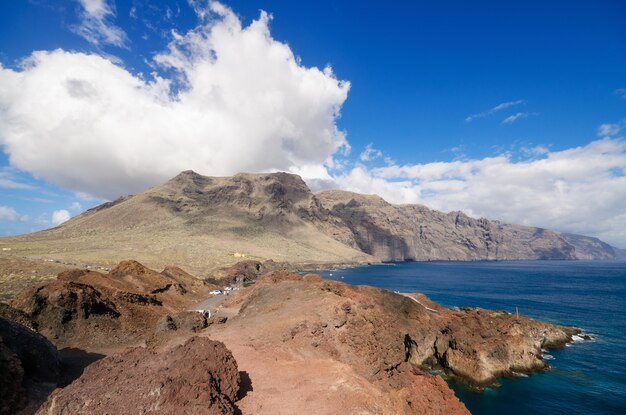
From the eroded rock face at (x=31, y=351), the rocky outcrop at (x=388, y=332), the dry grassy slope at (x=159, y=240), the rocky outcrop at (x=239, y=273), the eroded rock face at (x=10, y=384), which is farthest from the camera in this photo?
the dry grassy slope at (x=159, y=240)

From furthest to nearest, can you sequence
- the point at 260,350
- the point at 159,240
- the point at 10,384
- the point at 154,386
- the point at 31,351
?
the point at 159,240 → the point at 260,350 → the point at 31,351 → the point at 10,384 → the point at 154,386

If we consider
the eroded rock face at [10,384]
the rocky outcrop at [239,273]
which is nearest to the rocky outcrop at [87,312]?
the eroded rock face at [10,384]

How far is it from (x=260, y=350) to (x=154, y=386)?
32.9 ft

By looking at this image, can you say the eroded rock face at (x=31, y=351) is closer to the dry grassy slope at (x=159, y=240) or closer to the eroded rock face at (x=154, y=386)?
the eroded rock face at (x=154, y=386)

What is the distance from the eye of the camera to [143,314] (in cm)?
3456

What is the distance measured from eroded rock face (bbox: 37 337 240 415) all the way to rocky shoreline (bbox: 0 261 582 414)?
0.14ft

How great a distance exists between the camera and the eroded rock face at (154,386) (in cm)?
1061

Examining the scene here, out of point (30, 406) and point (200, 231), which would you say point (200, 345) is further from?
point (200, 231)

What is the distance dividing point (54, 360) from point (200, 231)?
488 feet

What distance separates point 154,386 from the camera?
446 inches

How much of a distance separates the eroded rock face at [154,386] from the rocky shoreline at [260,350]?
4cm

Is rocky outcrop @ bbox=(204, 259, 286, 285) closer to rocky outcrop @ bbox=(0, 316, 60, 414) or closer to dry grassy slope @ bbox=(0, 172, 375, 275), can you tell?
dry grassy slope @ bbox=(0, 172, 375, 275)

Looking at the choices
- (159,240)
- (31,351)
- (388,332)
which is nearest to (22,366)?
(31,351)

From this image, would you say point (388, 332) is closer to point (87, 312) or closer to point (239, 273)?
point (87, 312)
